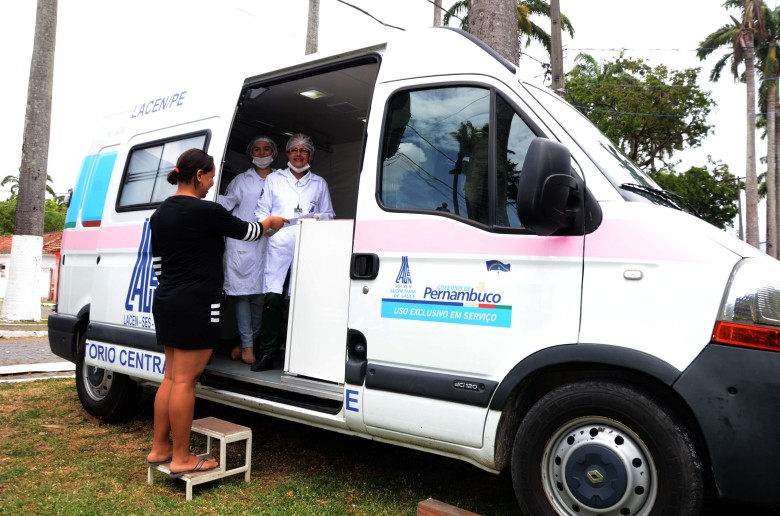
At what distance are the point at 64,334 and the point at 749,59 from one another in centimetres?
2768

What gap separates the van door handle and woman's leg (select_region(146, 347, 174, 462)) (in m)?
1.32

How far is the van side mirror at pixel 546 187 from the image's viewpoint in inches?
108

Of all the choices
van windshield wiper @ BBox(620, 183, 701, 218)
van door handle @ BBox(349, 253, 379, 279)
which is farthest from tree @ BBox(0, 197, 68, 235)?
van windshield wiper @ BBox(620, 183, 701, 218)

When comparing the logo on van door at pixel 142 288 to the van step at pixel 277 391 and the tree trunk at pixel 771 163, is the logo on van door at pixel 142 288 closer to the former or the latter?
the van step at pixel 277 391

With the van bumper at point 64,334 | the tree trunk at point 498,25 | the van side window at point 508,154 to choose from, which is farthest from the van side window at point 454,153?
the van bumper at point 64,334

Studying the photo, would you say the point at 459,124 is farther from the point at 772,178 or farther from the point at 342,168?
the point at 772,178

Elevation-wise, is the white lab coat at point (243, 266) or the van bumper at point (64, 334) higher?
the white lab coat at point (243, 266)

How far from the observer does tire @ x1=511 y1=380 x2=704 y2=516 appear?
8.58 ft

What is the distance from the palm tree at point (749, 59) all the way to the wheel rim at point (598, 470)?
23996 millimetres

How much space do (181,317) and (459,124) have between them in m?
2.01

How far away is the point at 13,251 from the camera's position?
41.7 ft

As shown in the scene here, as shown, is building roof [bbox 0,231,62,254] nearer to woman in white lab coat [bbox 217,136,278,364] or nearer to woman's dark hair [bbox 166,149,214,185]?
Result: woman in white lab coat [bbox 217,136,278,364]

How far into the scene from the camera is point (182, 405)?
3.83 meters

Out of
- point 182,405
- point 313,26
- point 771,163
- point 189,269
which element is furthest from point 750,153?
point 182,405
